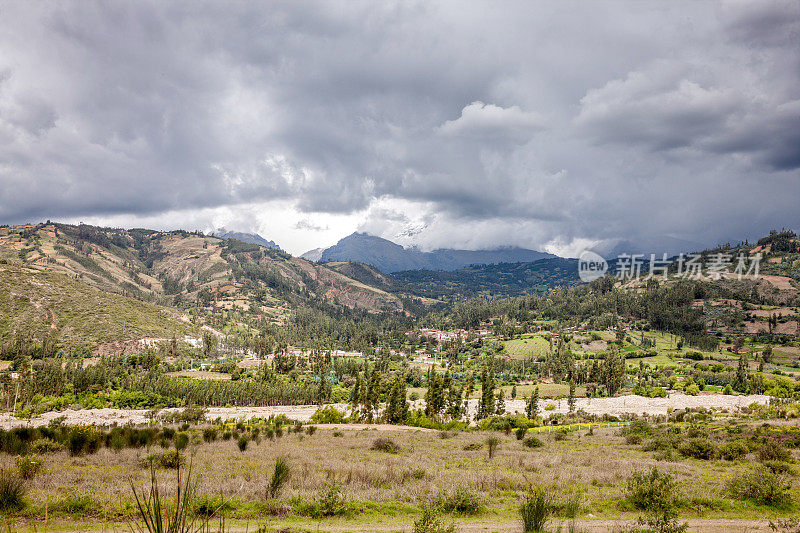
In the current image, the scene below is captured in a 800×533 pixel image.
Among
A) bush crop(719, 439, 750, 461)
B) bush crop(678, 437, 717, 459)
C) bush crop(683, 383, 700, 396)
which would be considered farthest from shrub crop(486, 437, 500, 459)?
bush crop(683, 383, 700, 396)

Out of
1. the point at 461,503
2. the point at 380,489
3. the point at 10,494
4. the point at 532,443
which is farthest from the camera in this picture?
the point at 532,443

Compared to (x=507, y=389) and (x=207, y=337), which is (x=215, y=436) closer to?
(x=507, y=389)

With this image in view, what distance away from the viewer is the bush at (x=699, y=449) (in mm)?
28219

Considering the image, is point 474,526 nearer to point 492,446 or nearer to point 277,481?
point 277,481

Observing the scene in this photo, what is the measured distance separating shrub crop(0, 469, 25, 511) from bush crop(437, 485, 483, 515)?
49.4 ft

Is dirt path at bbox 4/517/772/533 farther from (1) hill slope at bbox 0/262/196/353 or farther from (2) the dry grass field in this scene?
(1) hill slope at bbox 0/262/196/353

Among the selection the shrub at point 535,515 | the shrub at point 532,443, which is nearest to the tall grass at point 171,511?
the shrub at point 535,515

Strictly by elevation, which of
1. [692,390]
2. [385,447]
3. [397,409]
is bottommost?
[692,390]

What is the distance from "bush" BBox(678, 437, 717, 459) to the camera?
92.6 feet

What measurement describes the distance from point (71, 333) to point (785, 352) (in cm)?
27536

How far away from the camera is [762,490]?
17203mm

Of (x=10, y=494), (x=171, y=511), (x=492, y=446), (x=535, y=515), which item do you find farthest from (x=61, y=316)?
(x=535, y=515)

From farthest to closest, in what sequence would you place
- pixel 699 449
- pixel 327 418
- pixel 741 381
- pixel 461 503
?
pixel 741 381 < pixel 327 418 < pixel 699 449 < pixel 461 503

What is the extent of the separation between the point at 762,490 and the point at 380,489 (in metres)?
16.8
